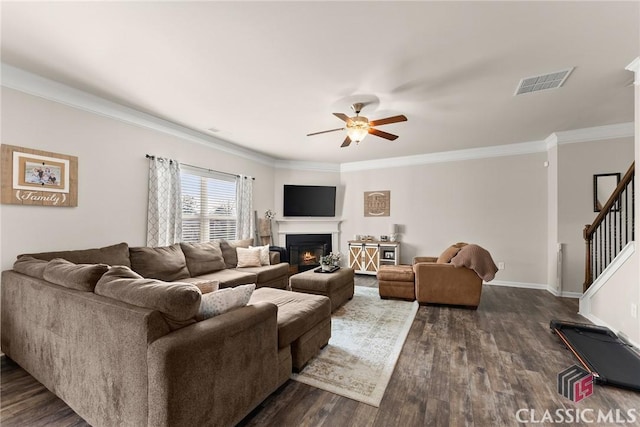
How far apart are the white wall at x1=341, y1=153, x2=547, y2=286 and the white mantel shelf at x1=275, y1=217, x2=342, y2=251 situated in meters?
0.60

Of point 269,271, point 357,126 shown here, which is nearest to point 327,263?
point 269,271

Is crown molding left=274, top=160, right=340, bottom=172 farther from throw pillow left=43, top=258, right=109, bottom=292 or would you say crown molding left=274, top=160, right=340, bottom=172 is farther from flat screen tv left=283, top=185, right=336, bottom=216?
throw pillow left=43, top=258, right=109, bottom=292

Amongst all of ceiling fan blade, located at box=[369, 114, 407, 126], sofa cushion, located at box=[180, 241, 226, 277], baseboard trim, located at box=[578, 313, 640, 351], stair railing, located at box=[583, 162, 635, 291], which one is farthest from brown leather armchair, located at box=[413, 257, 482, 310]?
sofa cushion, located at box=[180, 241, 226, 277]

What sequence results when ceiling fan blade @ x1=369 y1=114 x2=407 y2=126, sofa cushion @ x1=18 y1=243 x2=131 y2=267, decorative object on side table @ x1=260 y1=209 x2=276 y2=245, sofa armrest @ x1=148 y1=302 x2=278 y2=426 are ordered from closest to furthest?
sofa armrest @ x1=148 y1=302 x2=278 y2=426 → sofa cushion @ x1=18 y1=243 x2=131 y2=267 → ceiling fan blade @ x1=369 y1=114 x2=407 y2=126 → decorative object on side table @ x1=260 y1=209 x2=276 y2=245

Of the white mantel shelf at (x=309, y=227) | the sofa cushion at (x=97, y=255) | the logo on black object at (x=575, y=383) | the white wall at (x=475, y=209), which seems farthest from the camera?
the white mantel shelf at (x=309, y=227)

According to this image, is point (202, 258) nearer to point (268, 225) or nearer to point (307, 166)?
point (268, 225)

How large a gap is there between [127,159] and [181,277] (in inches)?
67.4

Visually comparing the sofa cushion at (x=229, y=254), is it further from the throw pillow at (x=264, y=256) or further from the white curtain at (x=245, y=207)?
the white curtain at (x=245, y=207)

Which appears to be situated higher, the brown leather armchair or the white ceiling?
the white ceiling

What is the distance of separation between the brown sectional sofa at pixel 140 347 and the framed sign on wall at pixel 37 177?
759mm

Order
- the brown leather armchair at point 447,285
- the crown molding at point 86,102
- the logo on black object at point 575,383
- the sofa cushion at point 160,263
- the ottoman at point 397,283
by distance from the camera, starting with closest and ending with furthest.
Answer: the logo on black object at point 575,383 < the crown molding at point 86,102 < the sofa cushion at point 160,263 < the brown leather armchair at point 447,285 < the ottoman at point 397,283

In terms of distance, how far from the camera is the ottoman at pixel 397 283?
4.25 metres

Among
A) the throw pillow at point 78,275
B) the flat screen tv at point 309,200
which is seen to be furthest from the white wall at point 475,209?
the throw pillow at point 78,275

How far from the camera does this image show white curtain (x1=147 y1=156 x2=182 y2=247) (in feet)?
12.6
